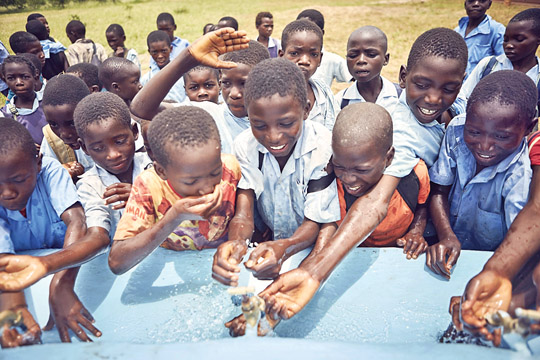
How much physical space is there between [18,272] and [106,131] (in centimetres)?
86

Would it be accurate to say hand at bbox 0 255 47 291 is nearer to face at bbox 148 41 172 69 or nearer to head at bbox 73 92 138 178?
head at bbox 73 92 138 178

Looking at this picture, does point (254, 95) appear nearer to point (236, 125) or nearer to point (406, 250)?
point (236, 125)

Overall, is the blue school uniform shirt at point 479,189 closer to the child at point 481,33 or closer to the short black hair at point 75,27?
the child at point 481,33

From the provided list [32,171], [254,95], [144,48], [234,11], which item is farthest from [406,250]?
[234,11]

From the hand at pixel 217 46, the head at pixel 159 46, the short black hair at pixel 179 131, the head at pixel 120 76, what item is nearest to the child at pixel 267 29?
the head at pixel 159 46

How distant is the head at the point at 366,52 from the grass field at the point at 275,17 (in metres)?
5.35

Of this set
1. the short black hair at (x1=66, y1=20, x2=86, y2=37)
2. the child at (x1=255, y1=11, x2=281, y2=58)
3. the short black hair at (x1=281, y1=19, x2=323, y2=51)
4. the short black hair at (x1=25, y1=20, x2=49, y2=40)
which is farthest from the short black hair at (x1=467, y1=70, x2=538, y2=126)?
the short black hair at (x1=66, y1=20, x2=86, y2=37)

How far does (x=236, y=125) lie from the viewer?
2643 mm

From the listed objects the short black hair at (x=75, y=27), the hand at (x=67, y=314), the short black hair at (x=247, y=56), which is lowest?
the hand at (x=67, y=314)

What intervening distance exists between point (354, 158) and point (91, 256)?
1.34m

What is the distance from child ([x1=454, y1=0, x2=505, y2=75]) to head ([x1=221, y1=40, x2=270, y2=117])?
3725mm

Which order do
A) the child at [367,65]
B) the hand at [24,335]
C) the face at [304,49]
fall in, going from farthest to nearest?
the child at [367,65]
the face at [304,49]
the hand at [24,335]

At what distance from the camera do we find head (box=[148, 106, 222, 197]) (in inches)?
70.1

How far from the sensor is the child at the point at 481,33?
5102 millimetres
